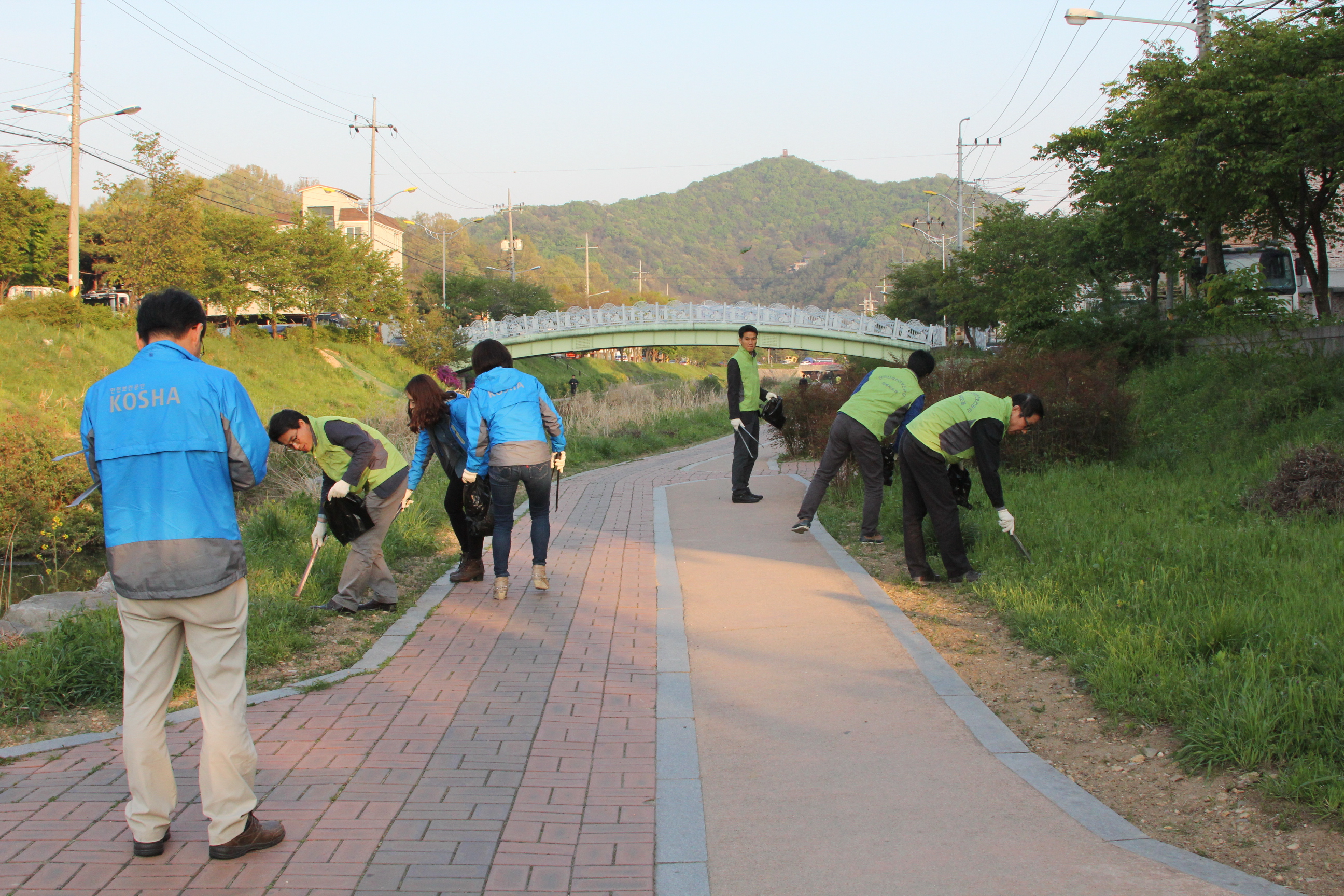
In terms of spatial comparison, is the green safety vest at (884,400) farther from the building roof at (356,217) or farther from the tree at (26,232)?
the building roof at (356,217)

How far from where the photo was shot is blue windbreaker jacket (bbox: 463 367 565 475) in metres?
7.06

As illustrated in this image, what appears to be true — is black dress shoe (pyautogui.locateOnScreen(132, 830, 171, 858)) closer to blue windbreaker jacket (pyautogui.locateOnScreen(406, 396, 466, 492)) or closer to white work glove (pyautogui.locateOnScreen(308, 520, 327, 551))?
white work glove (pyautogui.locateOnScreen(308, 520, 327, 551))

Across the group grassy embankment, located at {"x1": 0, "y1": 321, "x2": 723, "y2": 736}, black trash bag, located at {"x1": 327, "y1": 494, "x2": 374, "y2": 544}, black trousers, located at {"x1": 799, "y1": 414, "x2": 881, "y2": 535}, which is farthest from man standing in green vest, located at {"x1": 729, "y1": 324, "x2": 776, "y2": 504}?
black trash bag, located at {"x1": 327, "y1": 494, "x2": 374, "y2": 544}

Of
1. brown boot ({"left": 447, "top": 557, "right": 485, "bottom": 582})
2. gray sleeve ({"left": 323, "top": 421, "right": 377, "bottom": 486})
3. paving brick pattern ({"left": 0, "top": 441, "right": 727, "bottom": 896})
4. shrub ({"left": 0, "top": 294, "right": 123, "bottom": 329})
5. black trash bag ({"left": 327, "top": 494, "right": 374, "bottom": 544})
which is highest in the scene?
shrub ({"left": 0, "top": 294, "right": 123, "bottom": 329})

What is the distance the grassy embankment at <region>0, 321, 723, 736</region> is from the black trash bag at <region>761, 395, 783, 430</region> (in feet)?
12.3

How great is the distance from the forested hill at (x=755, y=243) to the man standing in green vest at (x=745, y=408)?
109 metres

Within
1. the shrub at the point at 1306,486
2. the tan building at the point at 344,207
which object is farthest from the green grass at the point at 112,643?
the tan building at the point at 344,207

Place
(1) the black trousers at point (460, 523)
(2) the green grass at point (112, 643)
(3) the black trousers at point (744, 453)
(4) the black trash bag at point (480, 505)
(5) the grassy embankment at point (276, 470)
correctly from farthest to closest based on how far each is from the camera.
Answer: (3) the black trousers at point (744, 453), (1) the black trousers at point (460, 523), (4) the black trash bag at point (480, 505), (5) the grassy embankment at point (276, 470), (2) the green grass at point (112, 643)

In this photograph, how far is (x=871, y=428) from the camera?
8836 millimetres

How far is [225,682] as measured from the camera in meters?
3.52

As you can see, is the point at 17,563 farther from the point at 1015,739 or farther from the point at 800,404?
the point at 1015,739

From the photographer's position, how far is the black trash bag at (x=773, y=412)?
38.0 feet

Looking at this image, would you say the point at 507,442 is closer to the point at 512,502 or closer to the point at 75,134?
the point at 512,502

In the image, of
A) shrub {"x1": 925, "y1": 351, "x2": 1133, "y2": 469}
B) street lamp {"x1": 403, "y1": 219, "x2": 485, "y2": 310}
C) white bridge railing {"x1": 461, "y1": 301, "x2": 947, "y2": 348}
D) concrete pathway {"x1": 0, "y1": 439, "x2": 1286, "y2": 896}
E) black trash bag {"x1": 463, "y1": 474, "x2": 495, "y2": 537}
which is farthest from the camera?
street lamp {"x1": 403, "y1": 219, "x2": 485, "y2": 310}
